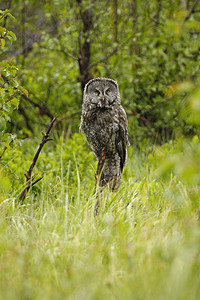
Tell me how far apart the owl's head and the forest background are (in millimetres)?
670

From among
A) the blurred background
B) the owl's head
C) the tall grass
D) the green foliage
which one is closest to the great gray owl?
the owl's head

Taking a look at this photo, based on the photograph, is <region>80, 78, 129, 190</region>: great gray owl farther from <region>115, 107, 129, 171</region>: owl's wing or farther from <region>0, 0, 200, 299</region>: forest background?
→ <region>0, 0, 200, 299</region>: forest background

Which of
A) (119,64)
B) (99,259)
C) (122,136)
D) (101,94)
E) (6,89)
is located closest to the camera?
(99,259)

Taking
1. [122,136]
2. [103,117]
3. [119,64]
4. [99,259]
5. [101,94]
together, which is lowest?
[99,259]

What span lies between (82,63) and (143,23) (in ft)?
4.89

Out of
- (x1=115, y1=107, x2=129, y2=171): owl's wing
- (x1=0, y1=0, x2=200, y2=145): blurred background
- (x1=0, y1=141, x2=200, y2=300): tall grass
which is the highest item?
(x1=0, y1=0, x2=200, y2=145): blurred background

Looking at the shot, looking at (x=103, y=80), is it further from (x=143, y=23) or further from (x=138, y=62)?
(x=143, y=23)

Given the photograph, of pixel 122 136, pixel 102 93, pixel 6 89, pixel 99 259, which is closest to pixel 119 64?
pixel 122 136

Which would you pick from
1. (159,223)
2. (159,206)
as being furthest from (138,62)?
(159,223)

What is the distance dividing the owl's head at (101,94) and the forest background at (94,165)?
67 cm

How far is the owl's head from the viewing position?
378cm

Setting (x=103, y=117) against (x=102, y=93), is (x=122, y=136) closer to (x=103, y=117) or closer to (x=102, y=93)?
(x=103, y=117)

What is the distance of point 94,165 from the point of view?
5020 mm

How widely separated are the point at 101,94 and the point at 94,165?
1447 millimetres
